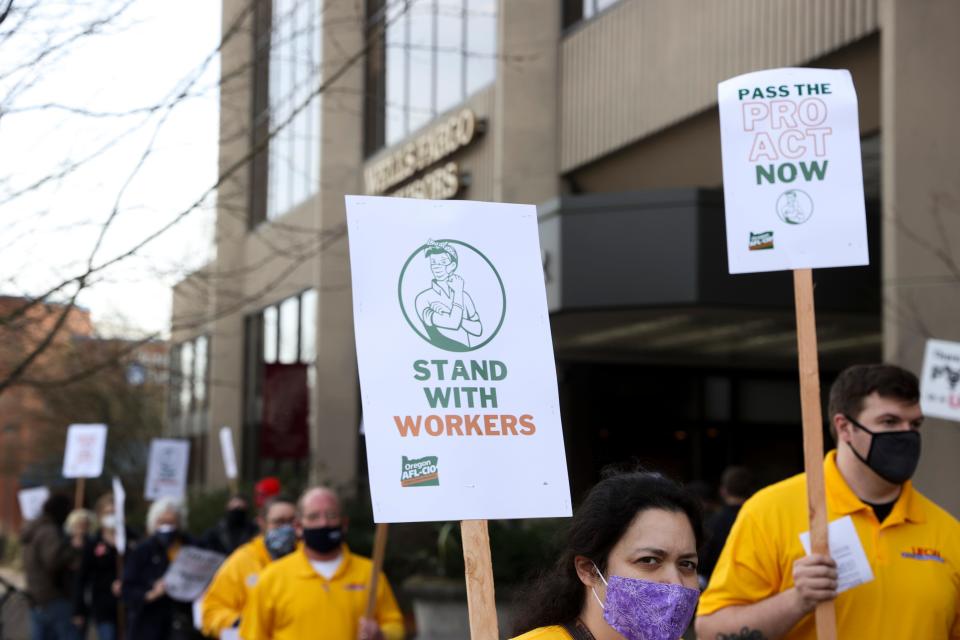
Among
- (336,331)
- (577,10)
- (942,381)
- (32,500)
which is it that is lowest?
(32,500)

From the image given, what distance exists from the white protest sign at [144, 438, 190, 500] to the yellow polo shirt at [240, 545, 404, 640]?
9.26 m

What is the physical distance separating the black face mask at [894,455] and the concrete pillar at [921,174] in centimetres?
632

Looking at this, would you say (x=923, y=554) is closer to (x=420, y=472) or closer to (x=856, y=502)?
(x=856, y=502)

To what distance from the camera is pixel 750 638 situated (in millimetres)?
4219

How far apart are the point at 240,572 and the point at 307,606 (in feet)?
6.38

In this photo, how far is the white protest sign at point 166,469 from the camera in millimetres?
16453

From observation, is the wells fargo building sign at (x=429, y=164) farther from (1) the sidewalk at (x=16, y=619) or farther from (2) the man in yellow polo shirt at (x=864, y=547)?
(2) the man in yellow polo shirt at (x=864, y=547)

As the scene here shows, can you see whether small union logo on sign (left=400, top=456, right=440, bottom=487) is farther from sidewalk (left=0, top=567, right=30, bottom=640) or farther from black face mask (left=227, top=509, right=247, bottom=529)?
sidewalk (left=0, top=567, right=30, bottom=640)

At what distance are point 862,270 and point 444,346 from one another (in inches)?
469

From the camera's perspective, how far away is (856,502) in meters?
4.86

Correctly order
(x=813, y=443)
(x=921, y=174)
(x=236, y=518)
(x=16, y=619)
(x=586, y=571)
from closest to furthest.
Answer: (x=586, y=571), (x=813, y=443), (x=921, y=174), (x=236, y=518), (x=16, y=619)

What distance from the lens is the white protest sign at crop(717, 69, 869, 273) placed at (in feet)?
15.3

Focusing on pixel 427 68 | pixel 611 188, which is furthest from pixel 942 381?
pixel 427 68

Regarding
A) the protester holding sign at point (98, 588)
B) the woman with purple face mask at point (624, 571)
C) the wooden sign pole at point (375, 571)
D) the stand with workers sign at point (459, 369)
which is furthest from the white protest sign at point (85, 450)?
the woman with purple face mask at point (624, 571)
